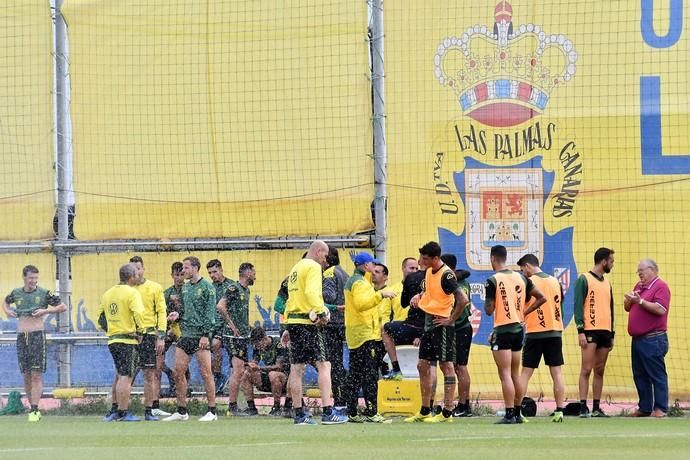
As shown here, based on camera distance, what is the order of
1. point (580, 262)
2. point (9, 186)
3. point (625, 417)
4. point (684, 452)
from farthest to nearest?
1. point (9, 186)
2. point (580, 262)
3. point (625, 417)
4. point (684, 452)

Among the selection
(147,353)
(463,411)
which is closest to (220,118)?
(147,353)

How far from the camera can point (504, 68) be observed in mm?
17109

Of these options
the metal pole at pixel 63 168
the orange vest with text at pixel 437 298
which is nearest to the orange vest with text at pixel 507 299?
the orange vest with text at pixel 437 298

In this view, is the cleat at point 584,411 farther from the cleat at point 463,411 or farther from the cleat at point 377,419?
the cleat at point 377,419

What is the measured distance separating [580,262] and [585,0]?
336cm

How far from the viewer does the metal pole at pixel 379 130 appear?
16922 mm

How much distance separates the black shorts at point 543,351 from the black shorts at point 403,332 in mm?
1305

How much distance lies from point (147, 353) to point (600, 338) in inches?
218

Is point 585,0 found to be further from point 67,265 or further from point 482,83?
point 67,265

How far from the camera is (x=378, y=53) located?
676 inches

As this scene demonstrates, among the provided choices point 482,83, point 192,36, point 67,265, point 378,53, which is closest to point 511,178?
point 482,83

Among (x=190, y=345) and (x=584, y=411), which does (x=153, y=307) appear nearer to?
(x=190, y=345)

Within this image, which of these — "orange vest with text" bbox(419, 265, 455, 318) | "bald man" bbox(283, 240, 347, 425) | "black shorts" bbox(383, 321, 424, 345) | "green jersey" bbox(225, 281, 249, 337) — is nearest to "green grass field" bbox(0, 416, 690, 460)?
"bald man" bbox(283, 240, 347, 425)

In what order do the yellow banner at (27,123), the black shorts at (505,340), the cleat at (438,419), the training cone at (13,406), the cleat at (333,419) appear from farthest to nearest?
1. the yellow banner at (27,123)
2. the training cone at (13,406)
3. the cleat at (438,419)
4. the black shorts at (505,340)
5. the cleat at (333,419)
